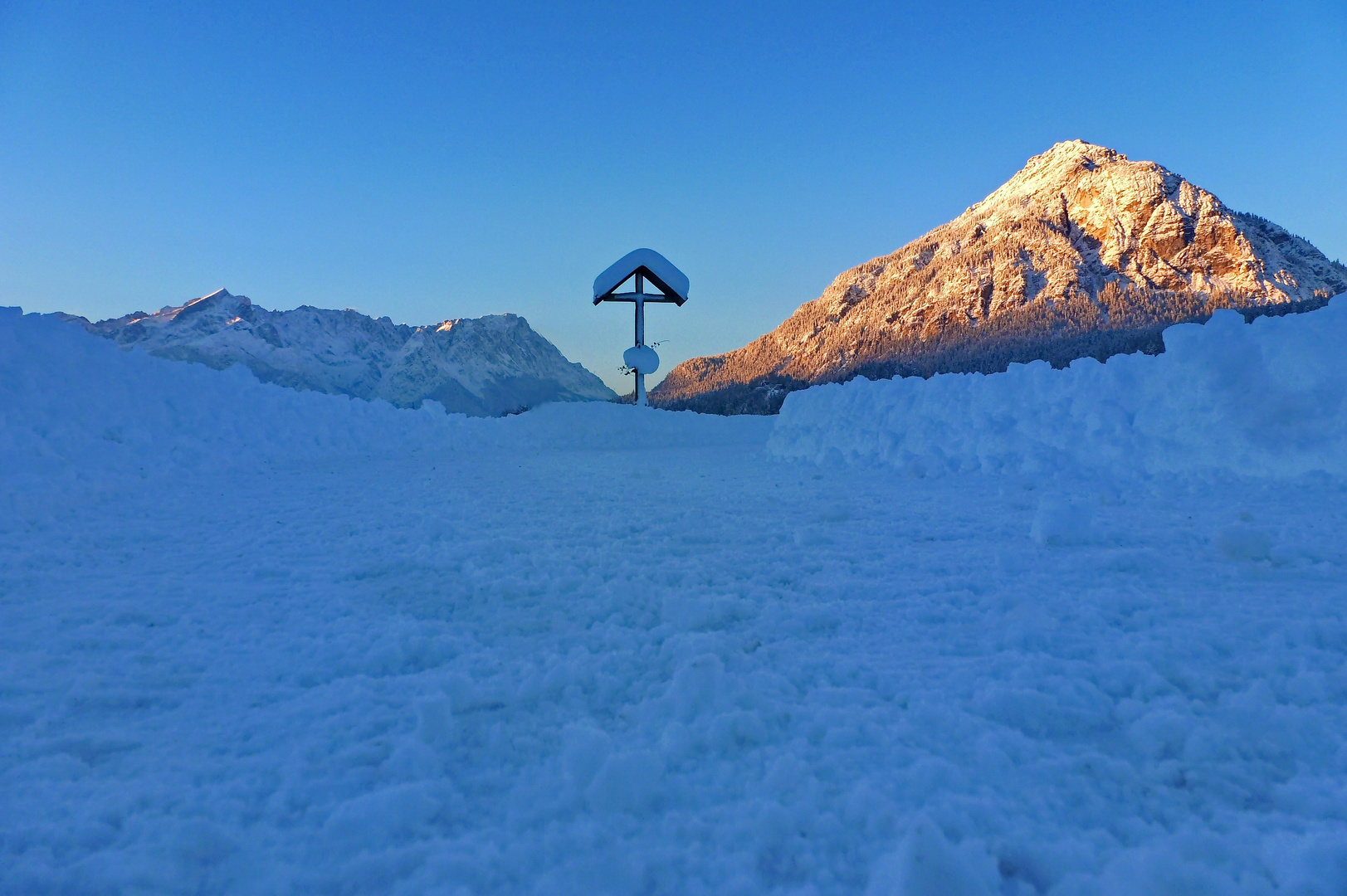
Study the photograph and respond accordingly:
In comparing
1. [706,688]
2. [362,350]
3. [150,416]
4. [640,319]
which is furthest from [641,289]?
[362,350]

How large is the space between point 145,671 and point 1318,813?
3.69m

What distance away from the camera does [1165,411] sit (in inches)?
241

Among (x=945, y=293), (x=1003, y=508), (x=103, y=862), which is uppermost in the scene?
(x=945, y=293)

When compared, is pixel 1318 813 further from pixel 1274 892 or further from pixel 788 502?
pixel 788 502

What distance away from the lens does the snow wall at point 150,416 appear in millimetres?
6539

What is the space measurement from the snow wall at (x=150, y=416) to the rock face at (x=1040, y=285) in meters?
36.2

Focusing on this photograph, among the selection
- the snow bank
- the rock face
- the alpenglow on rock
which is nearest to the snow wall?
the snow bank

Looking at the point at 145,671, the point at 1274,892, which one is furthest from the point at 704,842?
the point at 145,671

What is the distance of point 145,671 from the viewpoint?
234 cm

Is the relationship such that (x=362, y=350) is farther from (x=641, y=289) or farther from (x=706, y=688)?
(x=706, y=688)

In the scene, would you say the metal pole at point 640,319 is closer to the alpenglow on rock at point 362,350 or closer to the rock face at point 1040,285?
the rock face at point 1040,285

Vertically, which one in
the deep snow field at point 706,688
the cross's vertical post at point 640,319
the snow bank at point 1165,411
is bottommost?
the deep snow field at point 706,688

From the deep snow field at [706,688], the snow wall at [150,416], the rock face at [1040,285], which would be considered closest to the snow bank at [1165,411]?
the deep snow field at [706,688]

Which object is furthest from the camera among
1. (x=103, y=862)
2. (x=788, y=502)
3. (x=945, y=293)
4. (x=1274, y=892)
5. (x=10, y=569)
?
(x=945, y=293)
